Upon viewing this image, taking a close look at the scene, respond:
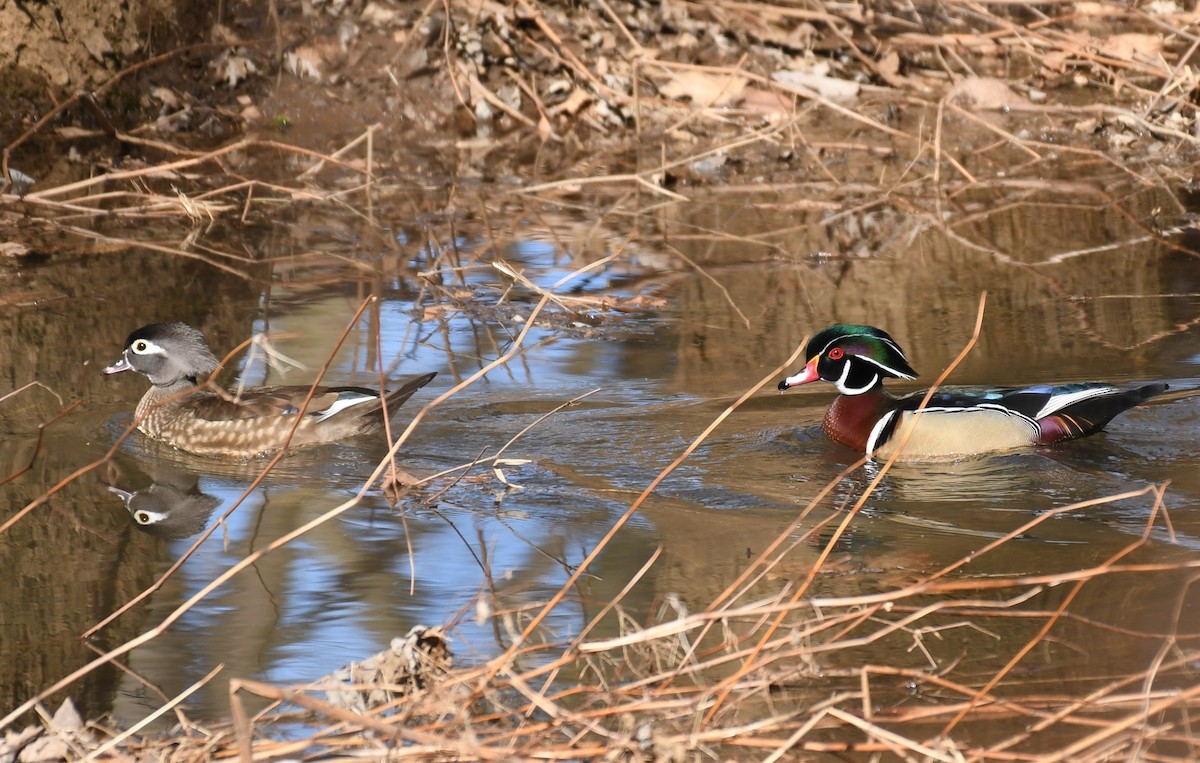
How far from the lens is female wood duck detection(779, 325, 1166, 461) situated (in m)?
6.93

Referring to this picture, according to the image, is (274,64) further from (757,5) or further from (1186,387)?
(1186,387)

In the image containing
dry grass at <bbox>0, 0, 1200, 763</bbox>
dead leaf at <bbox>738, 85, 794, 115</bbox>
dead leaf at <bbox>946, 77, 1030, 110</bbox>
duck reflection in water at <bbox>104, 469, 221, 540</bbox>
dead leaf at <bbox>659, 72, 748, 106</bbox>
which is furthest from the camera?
dead leaf at <bbox>946, 77, 1030, 110</bbox>

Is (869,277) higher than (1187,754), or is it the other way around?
(869,277)

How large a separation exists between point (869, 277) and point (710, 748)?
609 cm

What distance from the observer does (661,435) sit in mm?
7078

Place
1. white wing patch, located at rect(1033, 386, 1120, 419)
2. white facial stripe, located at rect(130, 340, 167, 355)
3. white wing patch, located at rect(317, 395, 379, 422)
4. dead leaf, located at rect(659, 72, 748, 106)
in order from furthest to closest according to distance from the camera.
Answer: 1. dead leaf, located at rect(659, 72, 748, 106)
2. white facial stripe, located at rect(130, 340, 167, 355)
3. white wing patch, located at rect(317, 395, 379, 422)
4. white wing patch, located at rect(1033, 386, 1120, 419)

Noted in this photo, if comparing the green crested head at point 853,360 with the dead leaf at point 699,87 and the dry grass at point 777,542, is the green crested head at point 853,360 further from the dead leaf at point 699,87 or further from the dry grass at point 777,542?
the dead leaf at point 699,87

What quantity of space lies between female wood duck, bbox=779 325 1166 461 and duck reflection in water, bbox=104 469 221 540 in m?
2.61

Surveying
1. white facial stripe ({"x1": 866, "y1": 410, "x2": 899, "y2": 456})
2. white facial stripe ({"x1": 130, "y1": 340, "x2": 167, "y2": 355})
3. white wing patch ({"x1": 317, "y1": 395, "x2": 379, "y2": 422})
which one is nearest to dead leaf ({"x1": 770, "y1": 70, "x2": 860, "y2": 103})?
white facial stripe ({"x1": 866, "y1": 410, "x2": 899, "y2": 456})

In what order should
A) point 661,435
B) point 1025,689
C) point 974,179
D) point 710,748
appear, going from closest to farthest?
point 710,748 < point 1025,689 < point 661,435 < point 974,179

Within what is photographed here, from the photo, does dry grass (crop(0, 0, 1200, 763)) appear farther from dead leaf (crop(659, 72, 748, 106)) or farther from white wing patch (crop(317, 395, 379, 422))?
white wing patch (crop(317, 395, 379, 422))

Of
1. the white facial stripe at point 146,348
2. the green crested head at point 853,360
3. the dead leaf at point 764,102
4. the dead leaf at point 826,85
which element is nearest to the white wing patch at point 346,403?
the white facial stripe at point 146,348

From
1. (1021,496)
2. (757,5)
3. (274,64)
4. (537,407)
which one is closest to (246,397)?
(537,407)

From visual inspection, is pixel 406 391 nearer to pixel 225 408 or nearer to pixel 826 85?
pixel 225 408
